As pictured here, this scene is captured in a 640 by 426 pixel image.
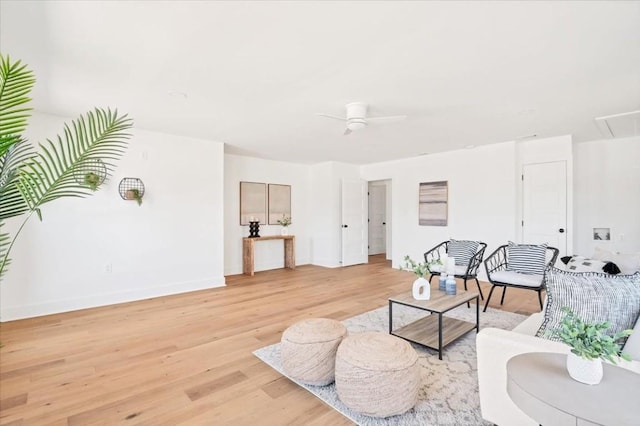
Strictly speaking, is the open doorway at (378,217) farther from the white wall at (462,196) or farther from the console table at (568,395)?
the console table at (568,395)

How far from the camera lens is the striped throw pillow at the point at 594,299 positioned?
1603 millimetres

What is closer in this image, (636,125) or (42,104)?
(42,104)

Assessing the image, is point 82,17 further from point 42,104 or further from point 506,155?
point 506,155

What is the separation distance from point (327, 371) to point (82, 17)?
2.83 metres

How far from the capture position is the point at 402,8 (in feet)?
6.21

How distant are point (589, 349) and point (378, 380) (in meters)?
1.06

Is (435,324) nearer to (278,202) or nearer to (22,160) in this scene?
(22,160)

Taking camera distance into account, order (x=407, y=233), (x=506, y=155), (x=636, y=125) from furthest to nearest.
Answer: (x=407, y=233), (x=506, y=155), (x=636, y=125)

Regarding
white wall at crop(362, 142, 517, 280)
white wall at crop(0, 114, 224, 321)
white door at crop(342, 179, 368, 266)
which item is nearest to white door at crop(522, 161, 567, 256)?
white wall at crop(362, 142, 517, 280)

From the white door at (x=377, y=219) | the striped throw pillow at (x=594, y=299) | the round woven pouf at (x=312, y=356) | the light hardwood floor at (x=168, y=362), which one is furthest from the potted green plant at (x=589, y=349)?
the white door at (x=377, y=219)

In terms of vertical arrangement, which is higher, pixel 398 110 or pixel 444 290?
pixel 398 110

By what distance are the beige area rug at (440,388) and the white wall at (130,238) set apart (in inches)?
108

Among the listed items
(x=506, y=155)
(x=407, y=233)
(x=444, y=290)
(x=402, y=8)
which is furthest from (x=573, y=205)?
(x=402, y=8)

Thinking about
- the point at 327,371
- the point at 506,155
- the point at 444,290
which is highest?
the point at 506,155
